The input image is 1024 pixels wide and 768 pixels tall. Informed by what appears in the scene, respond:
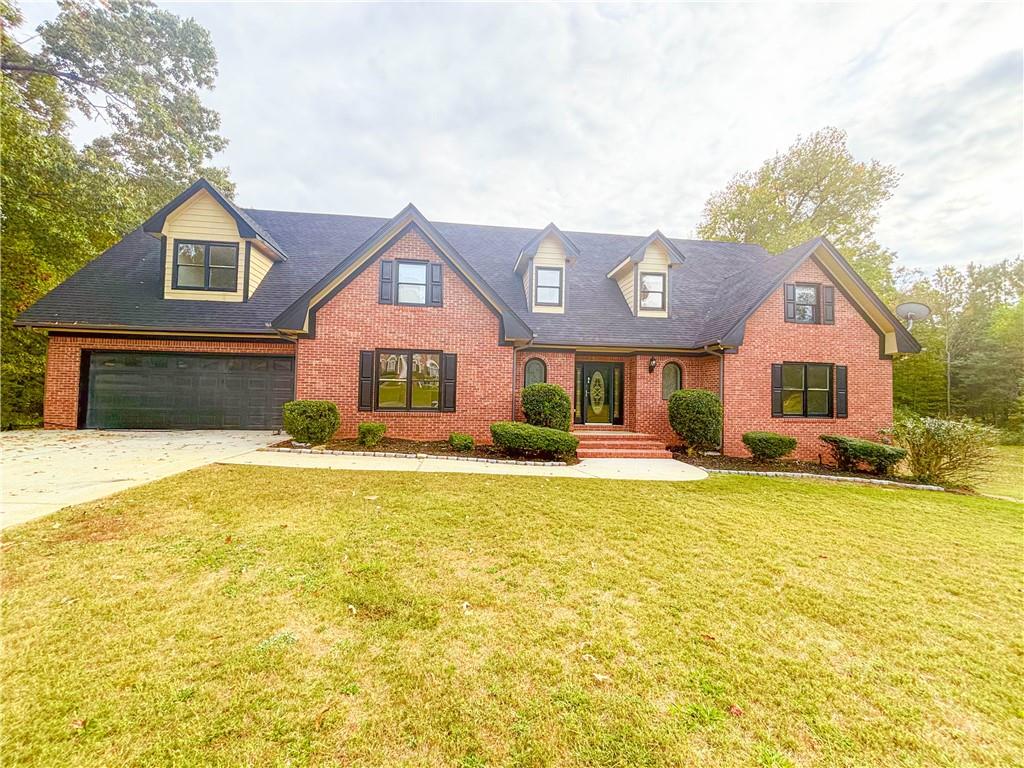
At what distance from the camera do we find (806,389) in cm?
1106

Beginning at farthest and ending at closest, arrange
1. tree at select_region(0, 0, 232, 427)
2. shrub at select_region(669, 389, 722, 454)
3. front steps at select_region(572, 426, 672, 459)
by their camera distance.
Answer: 1. tree at select_region(0, 0, 232, 427)
2. front steps at select_region(572, 426, 672, 459)
3. shrub at select_region(669, 389, 722, 454)

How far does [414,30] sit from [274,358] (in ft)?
34.5

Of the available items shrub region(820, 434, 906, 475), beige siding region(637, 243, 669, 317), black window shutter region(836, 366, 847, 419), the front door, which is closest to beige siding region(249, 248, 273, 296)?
the front door

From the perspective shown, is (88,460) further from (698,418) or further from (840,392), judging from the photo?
(840,392)

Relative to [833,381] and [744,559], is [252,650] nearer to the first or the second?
[744,559]

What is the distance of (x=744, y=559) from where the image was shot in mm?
4066

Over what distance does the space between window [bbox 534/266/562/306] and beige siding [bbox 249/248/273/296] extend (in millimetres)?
9062

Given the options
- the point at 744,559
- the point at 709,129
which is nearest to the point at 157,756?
the point at 744,559

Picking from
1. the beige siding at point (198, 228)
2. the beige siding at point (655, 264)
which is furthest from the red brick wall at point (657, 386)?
the beige siding at point (198, 228)

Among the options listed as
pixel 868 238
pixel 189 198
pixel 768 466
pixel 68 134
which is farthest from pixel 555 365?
pixel 868 238

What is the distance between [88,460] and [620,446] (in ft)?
36.7

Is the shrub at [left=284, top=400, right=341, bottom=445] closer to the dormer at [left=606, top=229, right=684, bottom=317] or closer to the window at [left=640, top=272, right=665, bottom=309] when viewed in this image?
the dormer at [left=606, top=229, right=684, bottom=317]

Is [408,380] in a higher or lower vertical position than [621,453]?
higher

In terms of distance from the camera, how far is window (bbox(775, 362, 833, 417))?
36.0 ft
